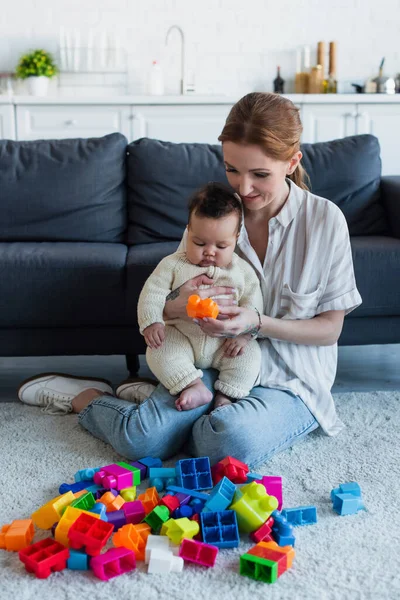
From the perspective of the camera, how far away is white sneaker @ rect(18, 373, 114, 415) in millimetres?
2148

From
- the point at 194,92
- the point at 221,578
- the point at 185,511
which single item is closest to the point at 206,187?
the point at 185,511

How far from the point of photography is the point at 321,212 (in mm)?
1887

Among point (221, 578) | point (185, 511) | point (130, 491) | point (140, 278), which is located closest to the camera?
point (221, 578)

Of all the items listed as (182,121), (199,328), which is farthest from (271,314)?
(182,121)

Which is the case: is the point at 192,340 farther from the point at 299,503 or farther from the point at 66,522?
the point at 66,522

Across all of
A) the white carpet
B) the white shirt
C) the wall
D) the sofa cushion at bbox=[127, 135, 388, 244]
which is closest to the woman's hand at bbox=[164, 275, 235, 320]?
the white shirt

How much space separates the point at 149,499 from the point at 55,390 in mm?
735

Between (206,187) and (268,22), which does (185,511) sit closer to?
(206,187)

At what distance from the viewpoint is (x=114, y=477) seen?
63.1 inches

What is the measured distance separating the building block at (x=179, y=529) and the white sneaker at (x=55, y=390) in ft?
2.65

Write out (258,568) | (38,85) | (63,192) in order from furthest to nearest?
(38,85) < (63,192) < (258,568)

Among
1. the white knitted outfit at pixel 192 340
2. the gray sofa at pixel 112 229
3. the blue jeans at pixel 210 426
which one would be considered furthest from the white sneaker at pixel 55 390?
the white knitted outfit at pixel 192 340

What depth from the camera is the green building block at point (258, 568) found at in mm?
1278

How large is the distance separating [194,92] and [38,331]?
127 inches
